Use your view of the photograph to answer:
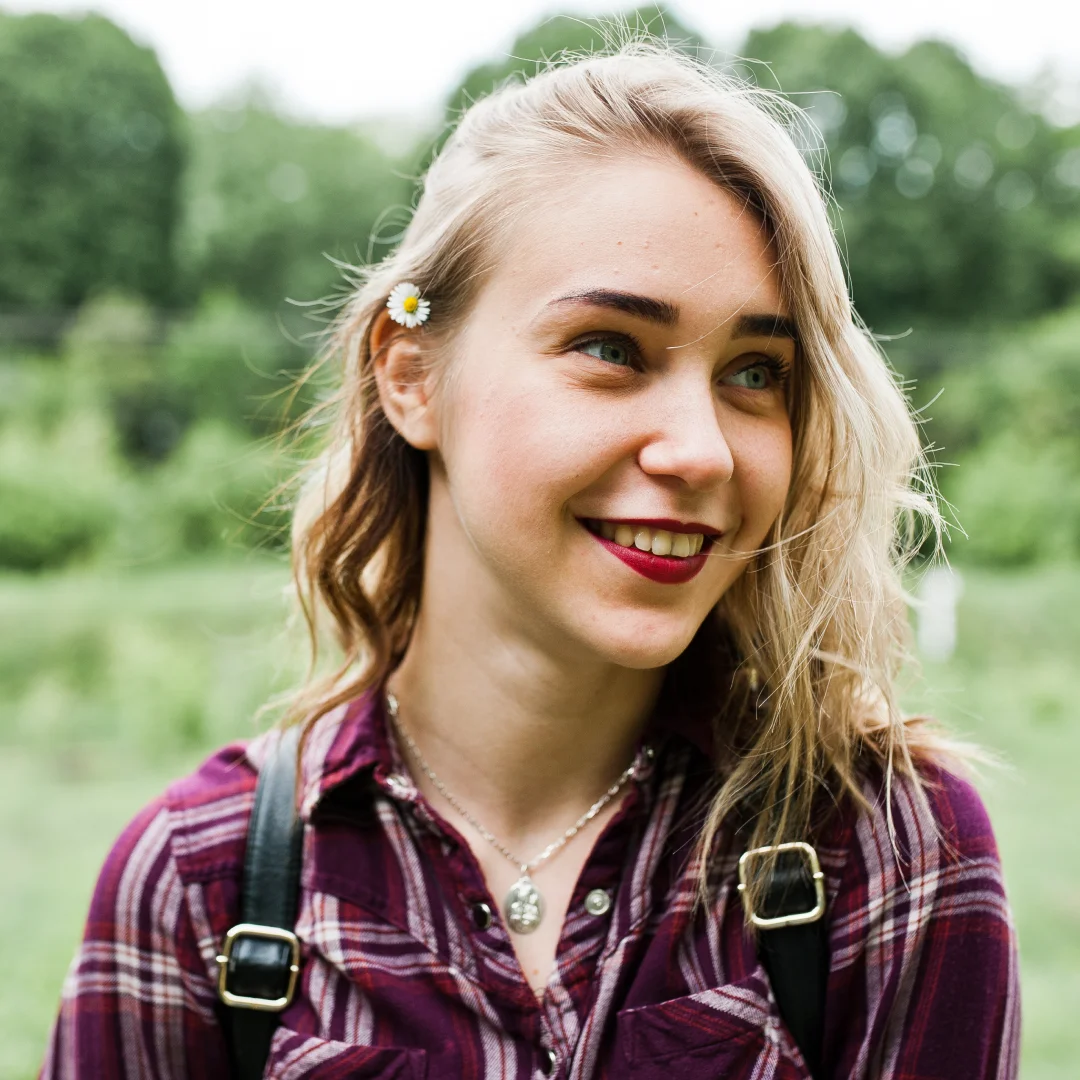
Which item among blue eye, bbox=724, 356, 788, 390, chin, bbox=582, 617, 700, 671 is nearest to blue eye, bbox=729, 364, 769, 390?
blue eye, bbox=724, 356, 788, 390

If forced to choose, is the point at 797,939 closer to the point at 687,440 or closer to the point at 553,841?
the point at 553,841

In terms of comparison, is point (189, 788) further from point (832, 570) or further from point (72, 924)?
point (72, 924)

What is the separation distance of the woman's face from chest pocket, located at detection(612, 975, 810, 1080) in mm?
409

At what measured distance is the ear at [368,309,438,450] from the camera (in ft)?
5.29

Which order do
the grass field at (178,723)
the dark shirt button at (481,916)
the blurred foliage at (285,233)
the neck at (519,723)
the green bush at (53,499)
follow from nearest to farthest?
1. the dark shirt button at (481,916)
2. the neck at (519,723)
3. the grass field at (178,723)
4. the green bush at (53,499)
5. the blurred foliage at (285,233)

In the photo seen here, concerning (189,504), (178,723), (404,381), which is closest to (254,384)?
(189,504)

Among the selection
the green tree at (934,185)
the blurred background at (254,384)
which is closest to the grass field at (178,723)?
the blurred background at (254,384)

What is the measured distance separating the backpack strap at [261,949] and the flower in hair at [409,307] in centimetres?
69

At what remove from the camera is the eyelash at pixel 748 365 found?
1382 mm

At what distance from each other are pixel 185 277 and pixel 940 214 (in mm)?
10323

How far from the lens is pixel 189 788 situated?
5.09 feet

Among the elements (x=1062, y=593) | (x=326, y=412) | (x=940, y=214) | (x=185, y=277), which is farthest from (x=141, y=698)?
(x=940, y=214)

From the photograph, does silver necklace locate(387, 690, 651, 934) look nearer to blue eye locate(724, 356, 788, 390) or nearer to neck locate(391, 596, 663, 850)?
neck locate(391, 596, 663, 850)

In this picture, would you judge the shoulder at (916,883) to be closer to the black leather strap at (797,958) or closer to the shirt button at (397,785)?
the black leather strap at (797,958)
